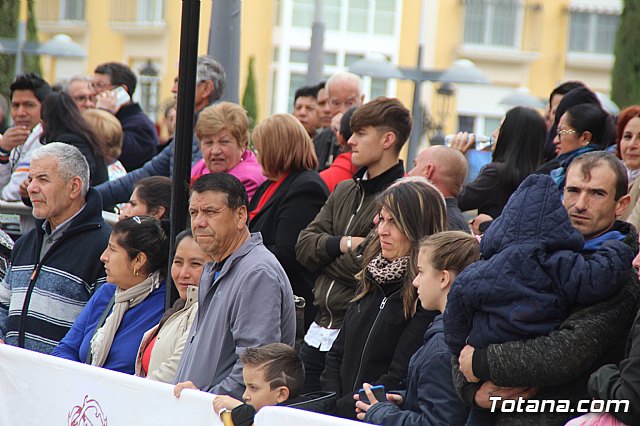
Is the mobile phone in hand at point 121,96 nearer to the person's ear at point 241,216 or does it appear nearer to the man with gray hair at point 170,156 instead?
the man with gray hair at point 170,156

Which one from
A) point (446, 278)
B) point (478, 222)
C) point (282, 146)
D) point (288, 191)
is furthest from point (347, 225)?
point (446, 278)

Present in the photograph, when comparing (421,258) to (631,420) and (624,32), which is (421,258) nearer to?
(631,420)

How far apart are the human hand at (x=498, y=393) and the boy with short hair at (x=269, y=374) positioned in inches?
40.5

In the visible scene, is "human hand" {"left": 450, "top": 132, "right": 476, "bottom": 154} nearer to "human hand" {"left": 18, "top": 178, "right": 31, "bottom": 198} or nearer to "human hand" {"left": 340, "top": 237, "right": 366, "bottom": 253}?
"human hand" {"left": 340, "top": 237, "right": 366, "bottom": 253}

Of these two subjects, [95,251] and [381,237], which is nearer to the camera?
[381,237]

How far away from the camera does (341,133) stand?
7.02 meters

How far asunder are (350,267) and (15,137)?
11.6 feet

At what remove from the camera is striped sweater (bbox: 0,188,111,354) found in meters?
6.22

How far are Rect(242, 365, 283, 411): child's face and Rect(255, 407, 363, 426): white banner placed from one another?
53cm

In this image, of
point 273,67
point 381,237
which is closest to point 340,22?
point 273,67

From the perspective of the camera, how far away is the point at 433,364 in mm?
4234

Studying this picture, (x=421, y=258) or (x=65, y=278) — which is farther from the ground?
(x=421, y=258)

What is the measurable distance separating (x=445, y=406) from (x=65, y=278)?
2884 mm

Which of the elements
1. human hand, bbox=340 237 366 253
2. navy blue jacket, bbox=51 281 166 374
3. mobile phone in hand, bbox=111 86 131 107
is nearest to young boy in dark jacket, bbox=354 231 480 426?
human hand, bbox=340 237 366 253
